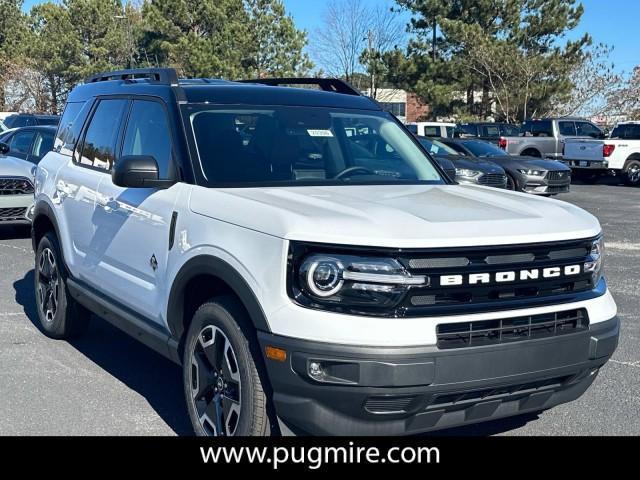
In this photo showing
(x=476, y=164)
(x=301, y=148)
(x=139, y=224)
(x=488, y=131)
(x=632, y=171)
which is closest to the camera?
(x=139, y=224)

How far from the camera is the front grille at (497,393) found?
3.23m

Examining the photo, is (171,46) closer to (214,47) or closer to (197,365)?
(214,47)

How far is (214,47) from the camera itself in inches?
1572

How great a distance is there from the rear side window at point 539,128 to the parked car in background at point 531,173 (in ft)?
23.9

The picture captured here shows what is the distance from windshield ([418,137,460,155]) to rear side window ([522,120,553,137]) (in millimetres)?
8243

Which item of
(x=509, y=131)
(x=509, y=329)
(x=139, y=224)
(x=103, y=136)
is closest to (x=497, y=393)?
(x=509, y=329)

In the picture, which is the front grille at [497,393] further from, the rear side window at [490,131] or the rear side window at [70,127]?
the rear side window at [490,131]

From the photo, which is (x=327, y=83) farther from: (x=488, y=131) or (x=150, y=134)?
(x=488, y=131)

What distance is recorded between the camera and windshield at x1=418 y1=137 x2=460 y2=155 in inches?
656

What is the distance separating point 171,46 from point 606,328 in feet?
130

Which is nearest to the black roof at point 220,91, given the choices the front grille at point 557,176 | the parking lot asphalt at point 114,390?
the parking lot asphalt at point 114,390

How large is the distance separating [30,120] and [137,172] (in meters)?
20.8

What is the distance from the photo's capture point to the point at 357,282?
3.15m

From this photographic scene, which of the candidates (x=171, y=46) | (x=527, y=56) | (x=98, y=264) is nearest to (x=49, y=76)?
(x=171, y=46)
